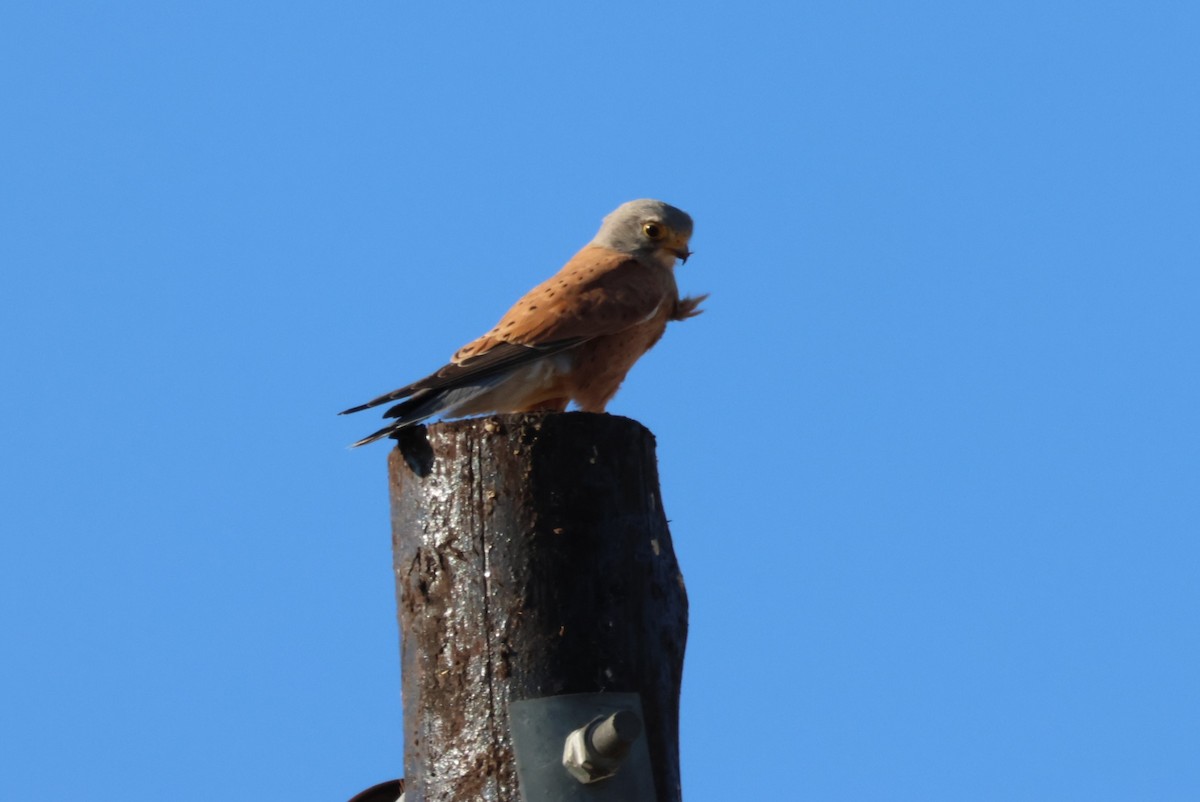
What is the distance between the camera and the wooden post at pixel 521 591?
3.12 metres

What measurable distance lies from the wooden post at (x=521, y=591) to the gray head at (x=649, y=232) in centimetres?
244

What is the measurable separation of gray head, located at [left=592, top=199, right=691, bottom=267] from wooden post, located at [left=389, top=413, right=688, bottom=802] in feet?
8.01

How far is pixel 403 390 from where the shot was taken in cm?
429

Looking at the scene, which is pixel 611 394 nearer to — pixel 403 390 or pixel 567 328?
pixel 567 328

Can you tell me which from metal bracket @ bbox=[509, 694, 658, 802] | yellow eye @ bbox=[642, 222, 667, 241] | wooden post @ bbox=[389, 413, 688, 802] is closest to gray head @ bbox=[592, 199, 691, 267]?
yellow eye @ bbox=[642, 222, 667, 241]

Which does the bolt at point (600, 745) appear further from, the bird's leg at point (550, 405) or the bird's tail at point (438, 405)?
the bird's leg at point (550, 405)

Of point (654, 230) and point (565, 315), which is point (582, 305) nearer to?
point (565, 315)

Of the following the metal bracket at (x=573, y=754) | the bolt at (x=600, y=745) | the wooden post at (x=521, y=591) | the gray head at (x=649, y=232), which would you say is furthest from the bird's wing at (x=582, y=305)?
the bolt at (x=600, y=745)

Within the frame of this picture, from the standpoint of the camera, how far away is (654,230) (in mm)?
5730

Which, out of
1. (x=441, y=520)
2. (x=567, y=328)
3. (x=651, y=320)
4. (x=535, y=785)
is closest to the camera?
(x=535, y=785)

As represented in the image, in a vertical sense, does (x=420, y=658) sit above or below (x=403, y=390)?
below

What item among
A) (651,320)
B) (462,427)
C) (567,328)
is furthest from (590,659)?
(651,320)

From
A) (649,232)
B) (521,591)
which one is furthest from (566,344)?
(521,591)

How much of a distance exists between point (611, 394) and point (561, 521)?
1.98m
